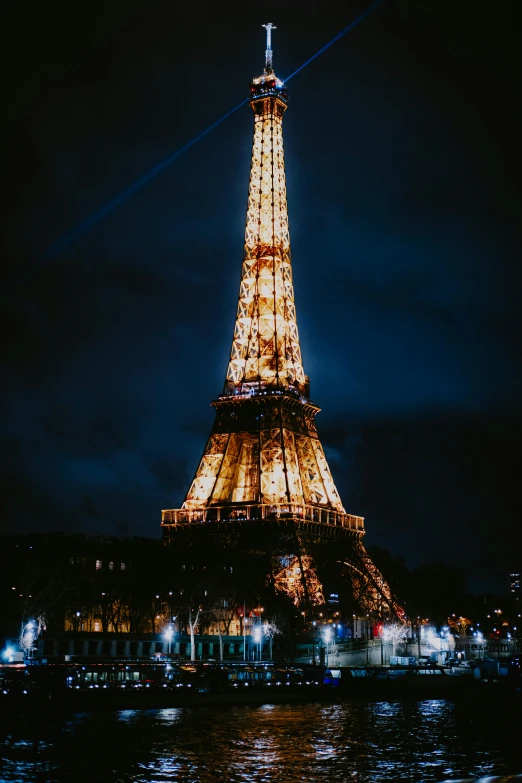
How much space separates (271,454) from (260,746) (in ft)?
211

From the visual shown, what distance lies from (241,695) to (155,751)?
25066mm

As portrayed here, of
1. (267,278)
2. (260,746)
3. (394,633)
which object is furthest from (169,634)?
(260,746)

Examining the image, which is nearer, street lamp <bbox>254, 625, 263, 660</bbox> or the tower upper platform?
street lamp <bbox>254, 625, 263, 660</bbox>

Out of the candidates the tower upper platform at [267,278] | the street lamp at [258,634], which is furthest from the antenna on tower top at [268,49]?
the street lamp at [258,634]

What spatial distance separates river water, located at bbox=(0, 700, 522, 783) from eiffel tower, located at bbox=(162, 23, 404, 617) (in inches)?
1589

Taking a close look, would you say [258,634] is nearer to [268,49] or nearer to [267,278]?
[267,278]

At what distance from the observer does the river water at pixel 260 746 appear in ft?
119

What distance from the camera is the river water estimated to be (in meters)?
36.3

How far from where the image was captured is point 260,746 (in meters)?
43.5

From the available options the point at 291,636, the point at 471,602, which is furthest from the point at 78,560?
the point at 471,602

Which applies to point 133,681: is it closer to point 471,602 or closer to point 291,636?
point 291,636

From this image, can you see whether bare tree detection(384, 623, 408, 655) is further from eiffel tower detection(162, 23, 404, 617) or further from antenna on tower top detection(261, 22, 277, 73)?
antenna on tower top detection(261, 22, 277, 73)

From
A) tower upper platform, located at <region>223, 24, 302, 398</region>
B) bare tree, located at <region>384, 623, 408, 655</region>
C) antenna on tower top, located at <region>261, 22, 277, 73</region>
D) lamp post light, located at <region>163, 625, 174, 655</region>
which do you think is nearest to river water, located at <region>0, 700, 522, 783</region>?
lamp post light, located at <region>163, 625, 174, 655</region>

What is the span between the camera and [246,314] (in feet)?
379
